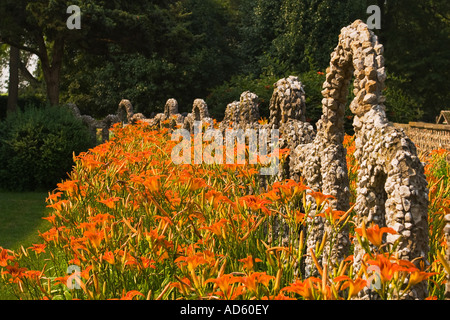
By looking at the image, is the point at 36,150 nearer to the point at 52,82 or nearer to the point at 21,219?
the point at 21,219

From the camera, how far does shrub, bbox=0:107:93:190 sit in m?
10.9

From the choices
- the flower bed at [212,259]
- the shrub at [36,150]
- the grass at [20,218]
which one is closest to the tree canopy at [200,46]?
the shrub at [36,150]

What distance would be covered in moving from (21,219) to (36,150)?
8.59ft

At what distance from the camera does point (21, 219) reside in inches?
342

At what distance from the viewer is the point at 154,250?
244 cm

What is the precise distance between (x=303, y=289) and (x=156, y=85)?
2044 cm

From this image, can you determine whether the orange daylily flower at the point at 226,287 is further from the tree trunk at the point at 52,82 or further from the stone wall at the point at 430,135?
the tree trunk at the point at 52,82

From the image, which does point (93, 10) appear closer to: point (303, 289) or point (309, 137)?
point (309, 137)

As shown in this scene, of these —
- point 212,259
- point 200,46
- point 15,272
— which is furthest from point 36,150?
point 200,46

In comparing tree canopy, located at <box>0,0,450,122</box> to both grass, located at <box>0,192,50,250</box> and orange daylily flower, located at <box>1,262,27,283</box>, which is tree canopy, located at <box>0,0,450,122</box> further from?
orange daylily flower, located at <box>1,262,27,283</box>

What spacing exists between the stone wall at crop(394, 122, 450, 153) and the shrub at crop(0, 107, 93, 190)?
6.84 meters

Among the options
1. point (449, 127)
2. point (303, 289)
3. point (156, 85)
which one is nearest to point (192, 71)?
point (156, 85)

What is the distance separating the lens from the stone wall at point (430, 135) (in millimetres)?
8555
